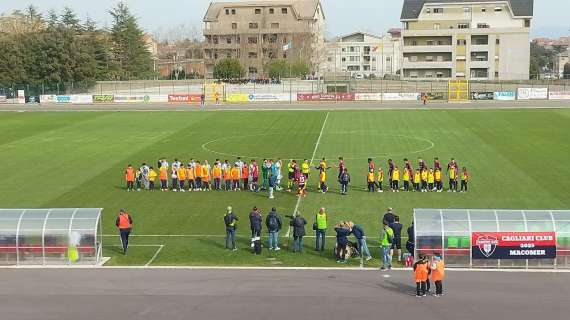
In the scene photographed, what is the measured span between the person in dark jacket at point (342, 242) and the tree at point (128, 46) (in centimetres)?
10847

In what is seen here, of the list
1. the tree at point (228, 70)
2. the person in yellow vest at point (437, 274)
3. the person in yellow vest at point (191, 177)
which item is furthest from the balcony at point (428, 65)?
the person in yellow vest at point (437, 274)

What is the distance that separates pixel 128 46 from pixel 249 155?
9195 cm

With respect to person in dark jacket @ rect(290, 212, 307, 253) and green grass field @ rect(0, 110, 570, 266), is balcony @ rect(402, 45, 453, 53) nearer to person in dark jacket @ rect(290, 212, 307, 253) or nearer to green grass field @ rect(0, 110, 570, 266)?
green grass field @ rect(0, 110, 570, 266)

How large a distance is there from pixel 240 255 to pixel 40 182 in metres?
16.0

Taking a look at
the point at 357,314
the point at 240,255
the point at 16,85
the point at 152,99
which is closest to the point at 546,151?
the point at 240,255

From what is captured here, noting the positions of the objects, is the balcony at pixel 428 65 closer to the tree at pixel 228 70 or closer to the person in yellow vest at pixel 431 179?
the tree at pixel 228 70

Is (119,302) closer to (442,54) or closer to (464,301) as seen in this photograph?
(464,301)

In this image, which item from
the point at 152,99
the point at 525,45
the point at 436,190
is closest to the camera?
the point at 436,190

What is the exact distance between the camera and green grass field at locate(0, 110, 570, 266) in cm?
2467

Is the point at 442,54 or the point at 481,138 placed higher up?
the point at 442,54

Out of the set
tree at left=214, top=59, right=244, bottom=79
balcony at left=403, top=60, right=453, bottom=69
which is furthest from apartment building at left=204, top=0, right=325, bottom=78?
balcony at left=403, top=60, right=453, bottom=69

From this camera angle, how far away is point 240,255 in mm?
21234

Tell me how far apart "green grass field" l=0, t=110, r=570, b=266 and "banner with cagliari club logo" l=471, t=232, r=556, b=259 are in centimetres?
320

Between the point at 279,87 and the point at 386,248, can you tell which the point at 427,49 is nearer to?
the point at 279,87
